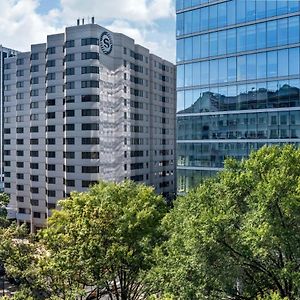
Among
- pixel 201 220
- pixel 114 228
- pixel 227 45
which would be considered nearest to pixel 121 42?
pixel 227 45

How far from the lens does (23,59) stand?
241 ft

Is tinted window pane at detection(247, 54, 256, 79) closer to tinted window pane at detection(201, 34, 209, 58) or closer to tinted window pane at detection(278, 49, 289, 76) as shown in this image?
tinted window pane at detection(278, 49, 289, 76)

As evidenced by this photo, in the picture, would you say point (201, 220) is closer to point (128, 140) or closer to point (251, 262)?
point (251, 262)

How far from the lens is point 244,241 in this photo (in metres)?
17.7

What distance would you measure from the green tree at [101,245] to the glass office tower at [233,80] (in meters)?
18.3

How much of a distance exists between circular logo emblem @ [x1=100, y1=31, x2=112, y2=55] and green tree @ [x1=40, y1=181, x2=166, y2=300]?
124 ft

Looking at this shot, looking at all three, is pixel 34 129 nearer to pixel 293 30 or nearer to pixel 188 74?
pixel 188 74

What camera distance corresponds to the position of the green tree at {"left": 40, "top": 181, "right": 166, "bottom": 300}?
70.8ft

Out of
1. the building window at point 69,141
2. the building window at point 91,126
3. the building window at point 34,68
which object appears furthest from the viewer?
the building window at point 34,68

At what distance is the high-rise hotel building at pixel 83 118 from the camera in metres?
58.9

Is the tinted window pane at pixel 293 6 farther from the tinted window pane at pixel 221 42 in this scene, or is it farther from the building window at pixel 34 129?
the building window at pixel 34 129

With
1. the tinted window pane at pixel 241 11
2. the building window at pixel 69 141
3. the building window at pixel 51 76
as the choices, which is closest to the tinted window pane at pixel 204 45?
the tinted window pane at pixel 241 11

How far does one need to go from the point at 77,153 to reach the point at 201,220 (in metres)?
43.4

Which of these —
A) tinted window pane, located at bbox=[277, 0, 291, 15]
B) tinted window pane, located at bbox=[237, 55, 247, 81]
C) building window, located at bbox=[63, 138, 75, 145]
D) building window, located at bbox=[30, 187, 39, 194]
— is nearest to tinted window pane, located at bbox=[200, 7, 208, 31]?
tinted window pane, located at bbox=[237, 55, 247, 81]
